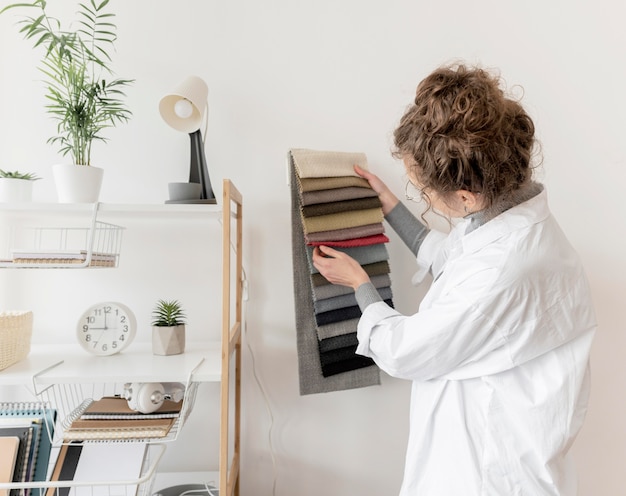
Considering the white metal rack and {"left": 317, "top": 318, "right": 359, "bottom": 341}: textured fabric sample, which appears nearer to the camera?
the white metal rack

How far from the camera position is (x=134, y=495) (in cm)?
118

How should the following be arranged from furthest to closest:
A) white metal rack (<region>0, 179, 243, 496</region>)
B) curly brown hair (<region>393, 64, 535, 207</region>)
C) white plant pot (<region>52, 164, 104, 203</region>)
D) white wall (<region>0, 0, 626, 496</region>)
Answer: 1. white wall (<region>0, 0, 626, 496</region>)
2. white plant pot (<region>52, 164, 104, 203</region>)
3. white metal rack (<region>0, 179, 243, 496</region>)
4. curly brown hair (<region>393, 64, 535, 207</region>)

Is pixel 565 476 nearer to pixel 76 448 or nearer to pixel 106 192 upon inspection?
pixel 76 448

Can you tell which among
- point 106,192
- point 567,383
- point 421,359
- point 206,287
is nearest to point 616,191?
point 567,383

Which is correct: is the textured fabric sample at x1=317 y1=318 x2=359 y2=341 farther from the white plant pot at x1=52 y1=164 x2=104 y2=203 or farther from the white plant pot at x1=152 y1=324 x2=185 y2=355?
the white plant pot at x1=52 y1=164 x2=104 y2=203

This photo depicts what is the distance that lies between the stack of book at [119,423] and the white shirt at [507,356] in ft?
1.73

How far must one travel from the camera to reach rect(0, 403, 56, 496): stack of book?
1147 millimetres

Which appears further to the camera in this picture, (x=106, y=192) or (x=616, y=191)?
(x=616, y=191)

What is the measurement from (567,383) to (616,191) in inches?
34.1

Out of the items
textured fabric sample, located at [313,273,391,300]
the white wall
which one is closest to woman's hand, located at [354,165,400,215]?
the white wall

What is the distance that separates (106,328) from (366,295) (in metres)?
0.65

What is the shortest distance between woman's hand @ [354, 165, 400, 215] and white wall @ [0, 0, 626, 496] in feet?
0.41

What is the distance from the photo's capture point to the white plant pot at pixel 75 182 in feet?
3.99

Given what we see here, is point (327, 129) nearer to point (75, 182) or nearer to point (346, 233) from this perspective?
point (346, 233)
